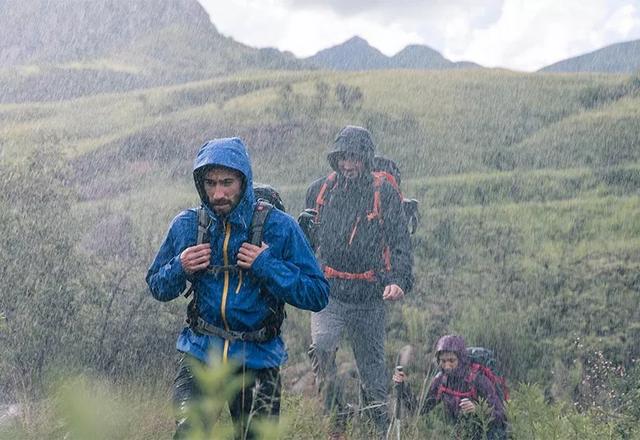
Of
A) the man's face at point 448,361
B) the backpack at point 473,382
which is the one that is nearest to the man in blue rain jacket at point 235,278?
the backpack at point 473,382

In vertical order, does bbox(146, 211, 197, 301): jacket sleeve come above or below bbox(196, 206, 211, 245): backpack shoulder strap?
below

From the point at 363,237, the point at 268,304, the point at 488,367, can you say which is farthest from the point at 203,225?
the point at 488,367

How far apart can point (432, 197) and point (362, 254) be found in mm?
18587

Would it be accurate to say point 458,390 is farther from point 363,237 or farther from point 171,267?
point 171,267

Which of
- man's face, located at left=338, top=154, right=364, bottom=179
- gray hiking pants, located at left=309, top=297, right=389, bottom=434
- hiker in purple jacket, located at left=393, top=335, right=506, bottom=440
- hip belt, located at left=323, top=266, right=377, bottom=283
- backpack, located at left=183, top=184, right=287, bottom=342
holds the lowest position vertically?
hiker in purple jacket, located at left=393, top=335, right=506, bottom=440

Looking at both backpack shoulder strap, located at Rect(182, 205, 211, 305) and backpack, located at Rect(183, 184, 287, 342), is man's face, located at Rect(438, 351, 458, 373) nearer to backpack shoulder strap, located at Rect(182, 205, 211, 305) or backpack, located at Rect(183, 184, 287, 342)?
backpack, located at Rect(183, 184, 287, 342)

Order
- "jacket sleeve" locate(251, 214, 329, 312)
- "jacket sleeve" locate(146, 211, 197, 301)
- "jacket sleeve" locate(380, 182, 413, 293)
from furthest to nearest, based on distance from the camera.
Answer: "jacket sleeve" locate(380, 182, 413, 293) → "jacket sleeve" locate(146, 211, 197, 301) → "jacket sleeve" locate(251, 214, 329, 312)

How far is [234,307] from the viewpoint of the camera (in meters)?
3.49

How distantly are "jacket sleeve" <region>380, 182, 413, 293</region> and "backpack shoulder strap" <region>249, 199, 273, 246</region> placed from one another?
243 cm

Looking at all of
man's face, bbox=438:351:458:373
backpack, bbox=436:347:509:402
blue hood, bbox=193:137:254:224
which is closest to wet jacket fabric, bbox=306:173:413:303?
man's face, bbox=438:351:458:373

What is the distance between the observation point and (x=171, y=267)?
140 inches

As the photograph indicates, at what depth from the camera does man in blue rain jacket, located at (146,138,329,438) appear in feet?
11.4

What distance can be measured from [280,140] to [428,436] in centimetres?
2547

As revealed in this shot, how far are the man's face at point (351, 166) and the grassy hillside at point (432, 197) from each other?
1.66m
